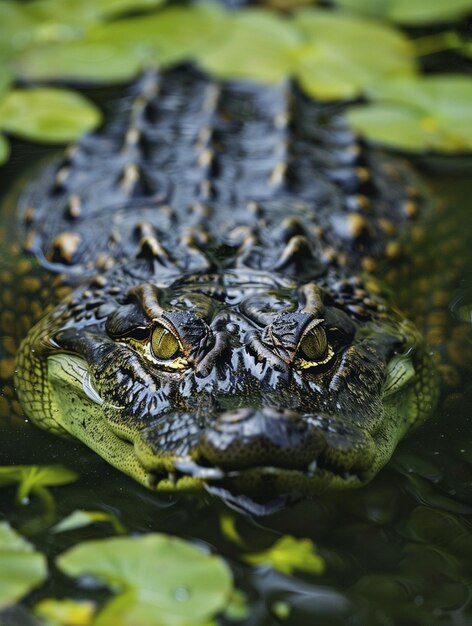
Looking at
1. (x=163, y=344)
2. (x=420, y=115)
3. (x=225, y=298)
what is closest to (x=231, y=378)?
(x=163, y=344)

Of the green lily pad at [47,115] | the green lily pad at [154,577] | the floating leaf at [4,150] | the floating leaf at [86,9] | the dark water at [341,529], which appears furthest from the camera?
the floating leaf at [86,9]

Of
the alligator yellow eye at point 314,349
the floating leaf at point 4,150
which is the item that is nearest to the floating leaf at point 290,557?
the alligator yellow eye at point 314,349

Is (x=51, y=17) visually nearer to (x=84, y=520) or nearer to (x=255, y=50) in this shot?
(x=255, y=50)

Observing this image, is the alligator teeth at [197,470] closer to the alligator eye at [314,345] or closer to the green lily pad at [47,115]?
the alligator eye at [314,345]

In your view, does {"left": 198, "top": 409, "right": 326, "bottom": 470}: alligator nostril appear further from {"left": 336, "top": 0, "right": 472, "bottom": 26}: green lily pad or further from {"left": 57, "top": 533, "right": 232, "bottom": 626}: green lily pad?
{"left": 336, "top": 0, "right": 472, "bottom": 26}: green lily pad

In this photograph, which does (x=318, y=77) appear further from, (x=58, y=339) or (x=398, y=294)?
(x=58, y=339)

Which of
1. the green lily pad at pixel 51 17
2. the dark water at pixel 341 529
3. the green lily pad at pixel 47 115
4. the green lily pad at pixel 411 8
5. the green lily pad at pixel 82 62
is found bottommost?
the dark water at pixel 341 529

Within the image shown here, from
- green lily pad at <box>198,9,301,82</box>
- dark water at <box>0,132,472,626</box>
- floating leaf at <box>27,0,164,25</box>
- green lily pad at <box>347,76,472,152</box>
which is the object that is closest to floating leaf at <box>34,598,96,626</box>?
dark water at <box>0,132,472,626</box>
